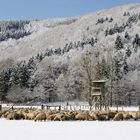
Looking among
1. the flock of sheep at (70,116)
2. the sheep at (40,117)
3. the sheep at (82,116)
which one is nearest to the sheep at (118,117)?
the flock of sheep at (70,116)

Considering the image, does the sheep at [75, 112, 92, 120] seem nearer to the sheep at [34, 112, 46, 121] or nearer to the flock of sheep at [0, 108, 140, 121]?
the flock of sheep at [0, 108, 140, 121]

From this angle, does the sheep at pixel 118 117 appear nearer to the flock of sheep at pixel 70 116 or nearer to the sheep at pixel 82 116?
the flock of sheep at pixel 70 116

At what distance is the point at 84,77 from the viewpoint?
301ft

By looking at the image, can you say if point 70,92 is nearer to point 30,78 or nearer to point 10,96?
point 30,78

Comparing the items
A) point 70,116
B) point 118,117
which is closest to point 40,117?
point 70,116

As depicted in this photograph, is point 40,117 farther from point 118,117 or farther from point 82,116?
point 118,117

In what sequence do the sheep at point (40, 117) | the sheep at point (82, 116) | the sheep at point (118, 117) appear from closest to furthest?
1. the sheep at point (40, 117)
2. the sheep at point (82, 116)
3. the sheep at point (118, 117)

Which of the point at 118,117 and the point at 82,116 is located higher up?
the point at 82,116

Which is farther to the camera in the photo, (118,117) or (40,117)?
(118,117)

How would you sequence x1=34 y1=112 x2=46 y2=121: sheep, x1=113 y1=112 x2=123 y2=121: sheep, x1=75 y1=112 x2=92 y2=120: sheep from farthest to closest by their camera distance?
1. x1=113 y1=112 x2=123 y2=121: sheep
2. x1=75 y1=112 x2=92 y2=120: sheep
3. x1=34 y1=112 x2=46 y2=121: sheep

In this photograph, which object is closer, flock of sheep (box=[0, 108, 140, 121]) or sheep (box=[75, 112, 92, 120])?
flock of sheep (box=[0, 108, 140, 121])

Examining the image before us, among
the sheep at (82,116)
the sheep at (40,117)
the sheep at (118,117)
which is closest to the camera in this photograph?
the sheep at (40,117)

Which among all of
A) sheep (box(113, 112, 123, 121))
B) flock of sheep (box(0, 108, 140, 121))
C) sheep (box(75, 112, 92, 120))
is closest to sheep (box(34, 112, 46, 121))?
flock of sheep (box(0, 108, 140, 121))

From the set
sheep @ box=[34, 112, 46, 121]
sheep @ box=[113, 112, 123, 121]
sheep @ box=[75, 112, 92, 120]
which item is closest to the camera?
sheep @ box=[34, 112, 46, 121]
